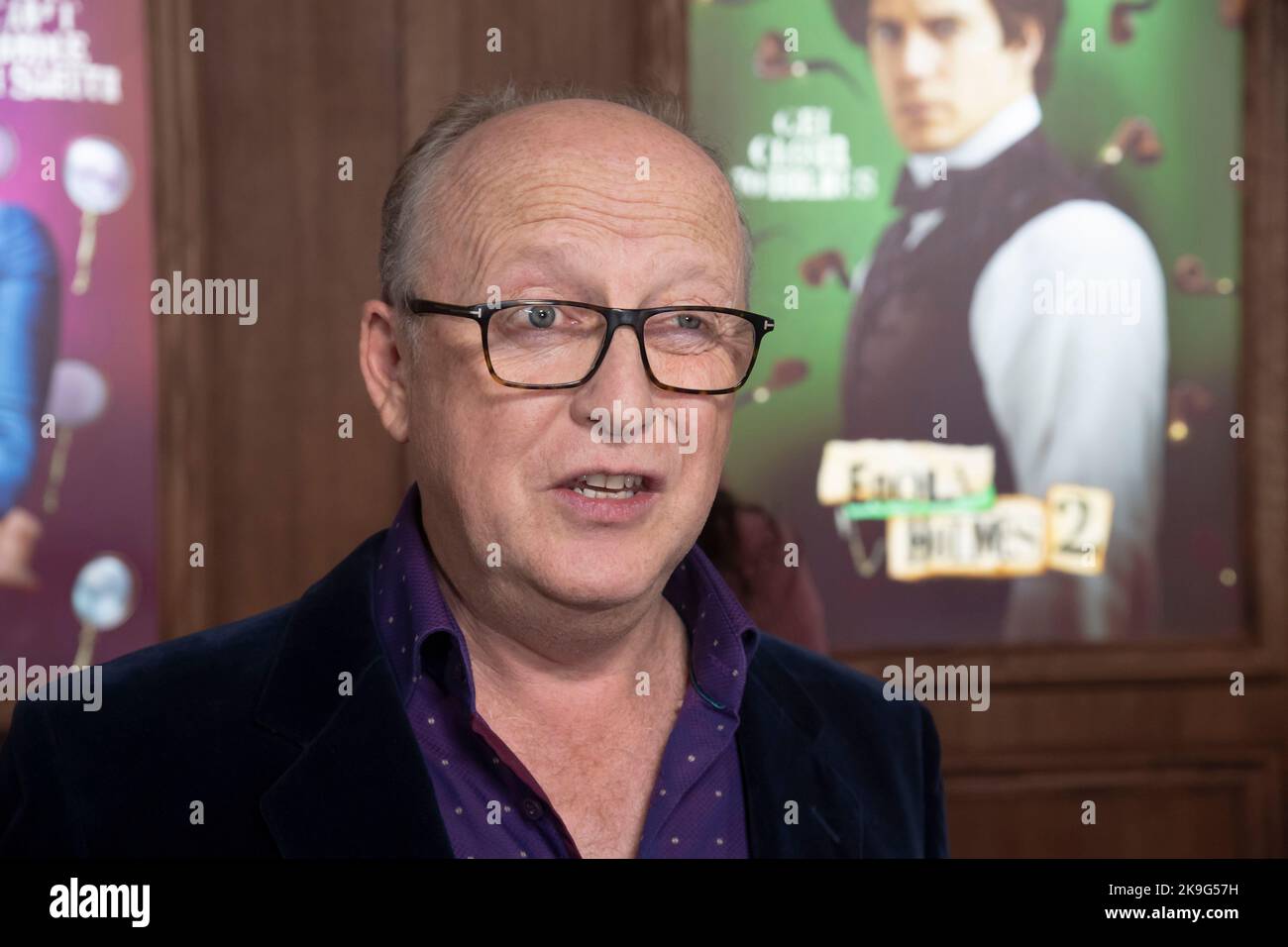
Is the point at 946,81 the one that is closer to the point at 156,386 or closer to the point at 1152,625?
the point at 1152,625

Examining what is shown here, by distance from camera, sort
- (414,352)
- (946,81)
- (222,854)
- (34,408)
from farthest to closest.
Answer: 1. (946,81)
2. (34,408)
3. (414,352)
4. (222,854)

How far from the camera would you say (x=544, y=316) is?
922mm

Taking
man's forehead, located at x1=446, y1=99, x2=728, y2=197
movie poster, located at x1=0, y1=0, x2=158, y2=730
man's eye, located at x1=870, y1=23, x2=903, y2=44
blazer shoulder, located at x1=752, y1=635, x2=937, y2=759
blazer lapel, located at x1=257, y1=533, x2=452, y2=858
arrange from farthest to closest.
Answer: man's eye, located at x1=870, y1=23, x2=903, y2=44
movie poster, located at x1=0, y1=0, x2=158, y2=730
blazer shoulder, located at x1=752, y1=635, x2=937, y2=759
man's forehead, located at x1=446, y1=99, x2=728, y2=197
blazer lapel, located at x1=257, y1=533, x2=452, y2=858

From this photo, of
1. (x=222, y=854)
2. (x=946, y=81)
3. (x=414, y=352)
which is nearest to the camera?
(x=222, y=854)

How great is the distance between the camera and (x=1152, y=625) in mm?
2338

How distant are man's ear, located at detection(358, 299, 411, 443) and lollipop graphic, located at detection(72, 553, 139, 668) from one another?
3.96 ft

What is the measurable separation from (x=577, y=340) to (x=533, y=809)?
32 centimetres

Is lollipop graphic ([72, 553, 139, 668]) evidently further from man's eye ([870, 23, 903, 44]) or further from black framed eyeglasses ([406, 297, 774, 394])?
man's eye ([870, 23, 903, 44])

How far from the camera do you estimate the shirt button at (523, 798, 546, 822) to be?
88 centimetres

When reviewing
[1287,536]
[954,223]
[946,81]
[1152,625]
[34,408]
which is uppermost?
[946,81]

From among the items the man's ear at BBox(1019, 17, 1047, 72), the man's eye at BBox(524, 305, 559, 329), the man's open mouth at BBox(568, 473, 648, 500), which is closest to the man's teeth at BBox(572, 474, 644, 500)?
the man's open mouth at BBox(568, 473, 648, 500)

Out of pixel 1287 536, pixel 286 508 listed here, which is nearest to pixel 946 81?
pixel 1287 536

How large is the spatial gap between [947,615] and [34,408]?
5.04 feet

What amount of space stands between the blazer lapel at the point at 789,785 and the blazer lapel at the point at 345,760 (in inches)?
9.4
